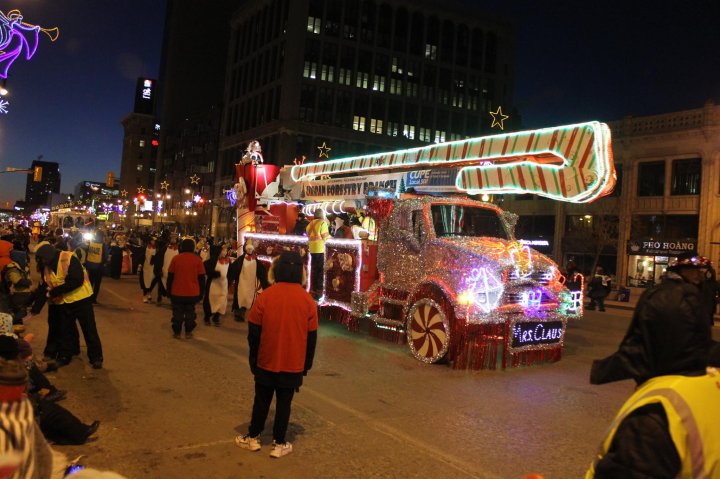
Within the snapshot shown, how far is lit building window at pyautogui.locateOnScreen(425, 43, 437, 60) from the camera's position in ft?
226

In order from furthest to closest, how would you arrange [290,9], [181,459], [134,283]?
[290,9]
[134,283]
[181,459]

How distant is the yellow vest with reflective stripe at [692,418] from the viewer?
180 centimetres

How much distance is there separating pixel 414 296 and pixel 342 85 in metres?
58.0

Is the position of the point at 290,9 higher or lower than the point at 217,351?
higher

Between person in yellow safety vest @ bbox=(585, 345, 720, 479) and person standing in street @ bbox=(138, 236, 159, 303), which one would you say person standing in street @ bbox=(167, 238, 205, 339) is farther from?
person in yellow safety vest @ bbox=(585, 345, 720, 479)

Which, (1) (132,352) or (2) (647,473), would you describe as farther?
(1) (132,352)

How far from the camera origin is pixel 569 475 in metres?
4.52

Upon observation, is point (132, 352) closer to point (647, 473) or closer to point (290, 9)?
point (647, 473)

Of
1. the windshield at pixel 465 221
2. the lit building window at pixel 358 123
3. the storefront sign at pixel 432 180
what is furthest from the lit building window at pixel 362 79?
the windshield at pixel 465 221

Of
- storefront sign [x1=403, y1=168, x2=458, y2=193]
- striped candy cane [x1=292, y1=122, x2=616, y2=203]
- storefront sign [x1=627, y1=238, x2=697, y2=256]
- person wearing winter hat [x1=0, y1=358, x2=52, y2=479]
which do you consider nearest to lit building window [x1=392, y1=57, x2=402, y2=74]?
storefront sign [x1=627, y1=238, x2=697, y2=256]

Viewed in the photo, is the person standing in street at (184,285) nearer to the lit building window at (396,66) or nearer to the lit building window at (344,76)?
the lit building window at (344,76)

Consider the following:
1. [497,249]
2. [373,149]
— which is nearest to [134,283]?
[497,249]

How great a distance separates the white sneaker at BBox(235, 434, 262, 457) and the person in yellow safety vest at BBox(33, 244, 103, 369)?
130 inches

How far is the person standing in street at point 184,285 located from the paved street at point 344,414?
385 millimetres
